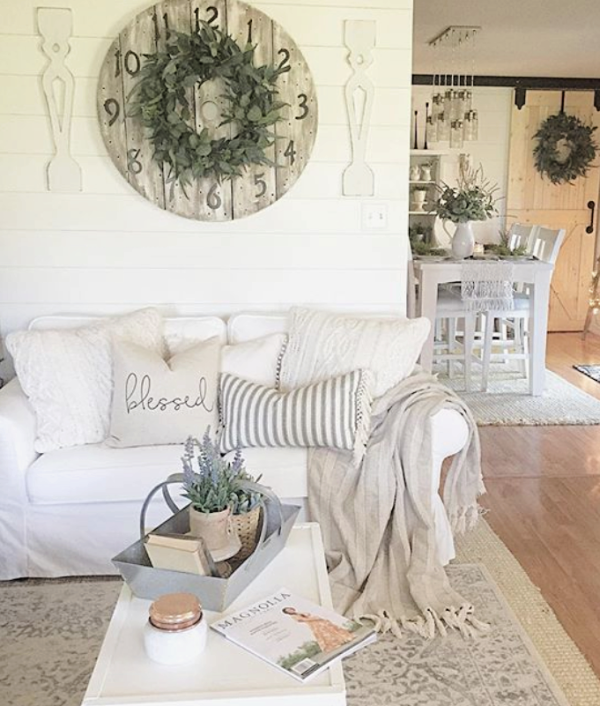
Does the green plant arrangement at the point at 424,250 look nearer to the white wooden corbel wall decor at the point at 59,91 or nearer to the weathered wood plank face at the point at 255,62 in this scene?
the weathered wood plank face at the point at 255,62

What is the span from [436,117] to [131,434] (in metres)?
3.80

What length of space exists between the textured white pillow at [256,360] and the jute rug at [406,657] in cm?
84

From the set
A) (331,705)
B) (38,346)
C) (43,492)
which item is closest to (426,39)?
(38,346)

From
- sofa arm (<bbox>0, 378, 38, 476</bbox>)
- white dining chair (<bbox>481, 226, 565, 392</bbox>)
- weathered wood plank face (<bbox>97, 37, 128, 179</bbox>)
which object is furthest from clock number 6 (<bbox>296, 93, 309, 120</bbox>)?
white dining chair (<bbox>481, 226, 565, 392</bbox>)

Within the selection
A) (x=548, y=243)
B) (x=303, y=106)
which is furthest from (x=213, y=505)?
(x=548, y=243)

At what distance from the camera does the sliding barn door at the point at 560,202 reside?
6730mm

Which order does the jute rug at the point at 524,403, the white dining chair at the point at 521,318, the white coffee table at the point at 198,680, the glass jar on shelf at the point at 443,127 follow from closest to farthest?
the white coffee table at the point at 198,680
the jute rug at the point at 524,403
the white dining chair at the point at 521,318
the glass jar on shelf at the point at 443,127

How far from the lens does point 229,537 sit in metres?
1.73

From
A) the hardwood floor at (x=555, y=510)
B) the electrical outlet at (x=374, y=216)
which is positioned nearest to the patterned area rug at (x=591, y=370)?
the hardwood floor at (x=555, y=510)

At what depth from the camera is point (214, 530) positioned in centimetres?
169

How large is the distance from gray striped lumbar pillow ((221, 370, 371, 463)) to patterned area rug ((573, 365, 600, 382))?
129 inches

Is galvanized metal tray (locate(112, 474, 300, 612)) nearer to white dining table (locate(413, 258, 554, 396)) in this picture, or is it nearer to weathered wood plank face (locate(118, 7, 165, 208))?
weathered wood plank face (locate(118, 7, 165, 208))

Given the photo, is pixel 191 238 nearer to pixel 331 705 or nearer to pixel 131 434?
pixel 131 434

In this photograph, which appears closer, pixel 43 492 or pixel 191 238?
pixel 43 492
